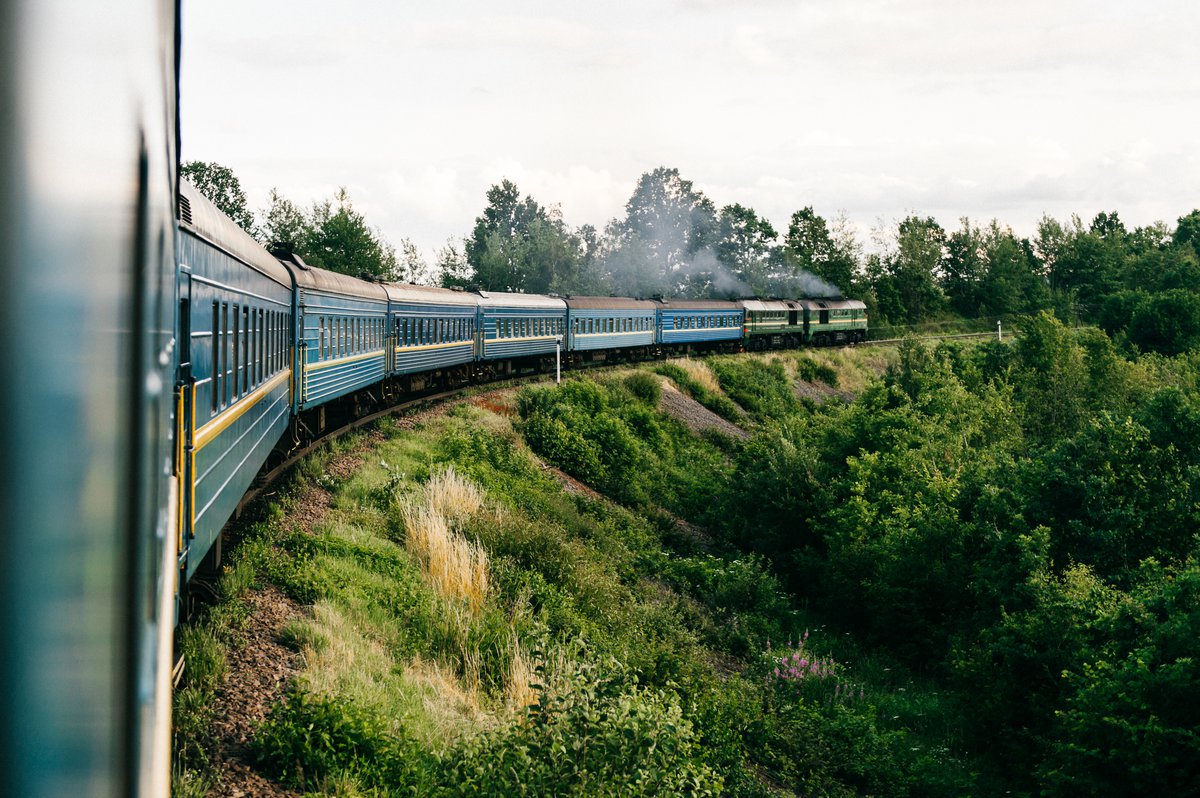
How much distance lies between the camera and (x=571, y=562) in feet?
49.6

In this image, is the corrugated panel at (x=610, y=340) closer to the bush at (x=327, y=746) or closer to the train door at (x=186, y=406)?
the bush at (x=327, y=746)

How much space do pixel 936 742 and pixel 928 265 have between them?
8284 cm

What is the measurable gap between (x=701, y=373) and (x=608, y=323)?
4.24 metres

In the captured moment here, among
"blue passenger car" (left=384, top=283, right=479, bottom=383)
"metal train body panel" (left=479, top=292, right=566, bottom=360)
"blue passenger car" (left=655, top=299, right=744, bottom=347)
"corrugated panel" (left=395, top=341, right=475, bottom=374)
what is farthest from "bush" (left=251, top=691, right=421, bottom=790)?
"blue passenger car" (left=655, top=299, right=744, bottom=347)

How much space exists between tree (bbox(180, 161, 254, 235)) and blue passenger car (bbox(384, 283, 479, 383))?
52191 mm

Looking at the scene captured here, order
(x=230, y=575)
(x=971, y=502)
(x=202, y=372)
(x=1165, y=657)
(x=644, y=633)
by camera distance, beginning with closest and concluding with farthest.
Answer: (x=202, y=372) → (x=230, y=575) → (x=1165, y=657) → (x=644, y=633) → (x=971, y=502)

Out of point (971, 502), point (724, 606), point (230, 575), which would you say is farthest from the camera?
point (971, 502)

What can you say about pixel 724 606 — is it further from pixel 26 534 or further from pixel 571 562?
pixel 26 534

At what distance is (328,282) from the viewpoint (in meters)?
17.2

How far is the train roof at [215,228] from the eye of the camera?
21.2 feet

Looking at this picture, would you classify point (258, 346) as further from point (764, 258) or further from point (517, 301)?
point (764, 258)

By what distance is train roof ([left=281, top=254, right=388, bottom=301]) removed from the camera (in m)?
15.2

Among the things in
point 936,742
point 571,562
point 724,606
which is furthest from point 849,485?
point 571,562

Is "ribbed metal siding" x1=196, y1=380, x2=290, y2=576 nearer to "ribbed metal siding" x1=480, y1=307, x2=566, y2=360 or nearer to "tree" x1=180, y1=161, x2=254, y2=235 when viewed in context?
"ribbed metal siding" x1=480, y1=307, x2=566, y2=360
